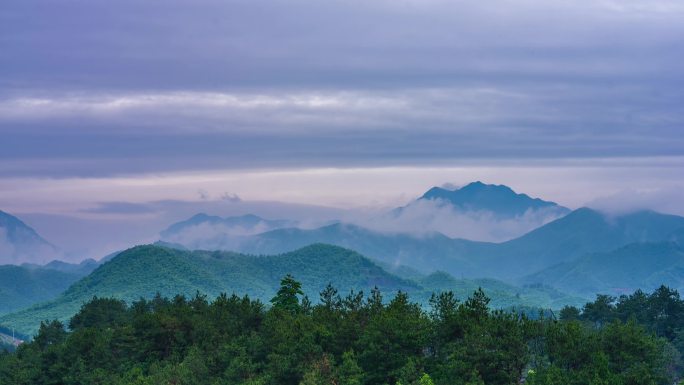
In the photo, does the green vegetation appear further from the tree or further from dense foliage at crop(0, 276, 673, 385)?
the tree

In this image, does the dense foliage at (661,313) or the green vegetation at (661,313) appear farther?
the green vegetation at (661,313)

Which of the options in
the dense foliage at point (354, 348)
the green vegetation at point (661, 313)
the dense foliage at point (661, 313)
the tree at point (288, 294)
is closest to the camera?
the dense foliage at point (354, 348)

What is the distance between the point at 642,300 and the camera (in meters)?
104

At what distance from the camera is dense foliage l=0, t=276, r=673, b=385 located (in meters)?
60.6

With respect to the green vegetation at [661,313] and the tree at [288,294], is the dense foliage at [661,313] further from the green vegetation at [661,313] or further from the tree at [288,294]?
the tree at [288,294]

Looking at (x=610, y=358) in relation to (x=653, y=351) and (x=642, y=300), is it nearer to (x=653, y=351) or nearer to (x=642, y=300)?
(x=653, y=351)

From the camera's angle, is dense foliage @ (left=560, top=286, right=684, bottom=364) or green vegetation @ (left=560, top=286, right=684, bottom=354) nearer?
dense foliage @ (left=560, top=286, right=684, bottom=364)

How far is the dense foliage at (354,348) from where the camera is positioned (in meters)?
60.6

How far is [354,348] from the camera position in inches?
2830

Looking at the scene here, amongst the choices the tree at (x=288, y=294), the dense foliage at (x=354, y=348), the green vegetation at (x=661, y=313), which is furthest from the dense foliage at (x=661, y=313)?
the tree at (x=288, y=294)

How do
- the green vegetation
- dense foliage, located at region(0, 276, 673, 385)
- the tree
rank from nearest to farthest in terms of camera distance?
dense foliage, located at region(0, 276, 673, 385), the tree, the green vegetation

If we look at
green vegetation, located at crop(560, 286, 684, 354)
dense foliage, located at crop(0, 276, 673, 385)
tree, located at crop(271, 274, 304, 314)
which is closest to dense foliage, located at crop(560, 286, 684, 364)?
green vegetation, located at crop(560, 286, 684, 354)

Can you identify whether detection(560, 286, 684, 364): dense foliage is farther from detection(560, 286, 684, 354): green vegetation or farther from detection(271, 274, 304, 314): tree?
detection(271, 274, 304, 314): tree

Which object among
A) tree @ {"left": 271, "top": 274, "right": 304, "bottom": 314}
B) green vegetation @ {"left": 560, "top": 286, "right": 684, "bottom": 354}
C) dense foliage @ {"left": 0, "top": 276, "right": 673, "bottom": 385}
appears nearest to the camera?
dense foliage @ {"left": 0, "top": 276, "right": 673, "bottom": 385}
